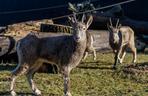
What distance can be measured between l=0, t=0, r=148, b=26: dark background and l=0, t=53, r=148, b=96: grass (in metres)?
8.47

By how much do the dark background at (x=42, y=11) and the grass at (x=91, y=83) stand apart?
8.47 meters

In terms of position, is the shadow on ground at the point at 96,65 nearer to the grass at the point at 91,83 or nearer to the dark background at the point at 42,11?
the grass at the point at 91,83

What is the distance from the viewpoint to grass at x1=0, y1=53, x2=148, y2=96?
11750 millimetres

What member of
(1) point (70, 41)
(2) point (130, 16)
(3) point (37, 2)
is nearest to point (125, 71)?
(1) point (70, 41)

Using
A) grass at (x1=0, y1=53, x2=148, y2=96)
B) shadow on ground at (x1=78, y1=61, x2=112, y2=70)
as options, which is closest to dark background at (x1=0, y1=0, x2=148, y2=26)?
shadow on ground at (x1=78, y1=61, x2=112, y2=70)

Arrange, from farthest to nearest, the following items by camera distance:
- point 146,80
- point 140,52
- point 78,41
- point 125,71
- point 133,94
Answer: point 140,52 < point 125,71 < point 146,80 < point 133,94 < point 78,41

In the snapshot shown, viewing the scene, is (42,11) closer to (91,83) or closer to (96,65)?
(96,65)

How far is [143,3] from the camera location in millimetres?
23281

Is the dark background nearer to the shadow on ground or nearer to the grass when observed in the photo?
the shadow on ground

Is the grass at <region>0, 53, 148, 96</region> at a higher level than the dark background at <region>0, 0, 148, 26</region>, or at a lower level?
lower

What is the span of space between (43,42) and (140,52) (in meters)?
8.62

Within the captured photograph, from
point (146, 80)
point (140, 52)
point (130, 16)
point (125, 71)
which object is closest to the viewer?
point (146, 80)

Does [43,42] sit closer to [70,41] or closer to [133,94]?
[70,41]

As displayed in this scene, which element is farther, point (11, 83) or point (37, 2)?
point (37, 2)
